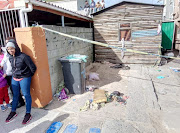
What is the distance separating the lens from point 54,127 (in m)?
3.09

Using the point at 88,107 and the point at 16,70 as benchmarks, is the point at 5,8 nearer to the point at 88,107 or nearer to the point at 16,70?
the point at 16,70

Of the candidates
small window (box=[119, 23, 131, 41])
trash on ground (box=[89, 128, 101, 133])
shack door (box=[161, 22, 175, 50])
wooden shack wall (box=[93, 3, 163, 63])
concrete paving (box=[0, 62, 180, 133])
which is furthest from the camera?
shack door (box=[161, 22, 175, 50])

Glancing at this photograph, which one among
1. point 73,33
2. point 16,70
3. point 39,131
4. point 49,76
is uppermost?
point 73,33

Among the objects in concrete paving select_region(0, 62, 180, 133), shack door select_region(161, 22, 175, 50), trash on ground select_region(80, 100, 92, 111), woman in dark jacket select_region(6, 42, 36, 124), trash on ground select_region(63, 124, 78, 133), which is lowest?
trash on ground select_region(63, 124, 78, 133)

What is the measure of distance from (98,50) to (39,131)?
713cm

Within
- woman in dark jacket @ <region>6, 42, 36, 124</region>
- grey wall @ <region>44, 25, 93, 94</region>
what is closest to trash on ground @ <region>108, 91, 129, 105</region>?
Result: grey wall @ <region>44, 25, 93, 94</region>

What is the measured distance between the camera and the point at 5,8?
3.73m

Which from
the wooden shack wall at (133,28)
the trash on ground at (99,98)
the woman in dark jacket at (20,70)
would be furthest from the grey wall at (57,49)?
the wooden shack wall at (133,28)

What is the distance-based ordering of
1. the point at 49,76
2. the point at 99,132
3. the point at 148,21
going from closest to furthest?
the point at 99,132 < the point at 49,76 < the point at 148,21

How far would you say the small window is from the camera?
852cm

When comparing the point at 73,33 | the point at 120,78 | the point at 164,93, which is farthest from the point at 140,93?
the point at 73,33

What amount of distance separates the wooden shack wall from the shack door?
6253mm

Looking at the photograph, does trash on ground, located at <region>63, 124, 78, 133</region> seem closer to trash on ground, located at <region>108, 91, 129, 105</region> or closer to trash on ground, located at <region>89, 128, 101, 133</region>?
trash on ground, located at <region>89, 128, 101, 133</region>

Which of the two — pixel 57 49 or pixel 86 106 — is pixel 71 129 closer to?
pixel 86 106
